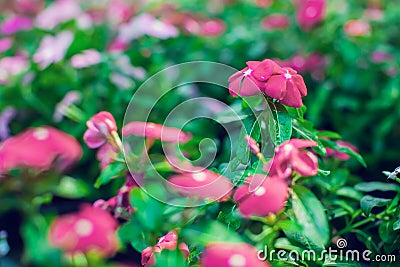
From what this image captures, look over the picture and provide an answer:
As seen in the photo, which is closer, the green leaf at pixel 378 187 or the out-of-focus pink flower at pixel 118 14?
the green leaf at pixel 378 187

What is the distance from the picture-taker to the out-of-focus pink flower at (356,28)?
2357 millimetres

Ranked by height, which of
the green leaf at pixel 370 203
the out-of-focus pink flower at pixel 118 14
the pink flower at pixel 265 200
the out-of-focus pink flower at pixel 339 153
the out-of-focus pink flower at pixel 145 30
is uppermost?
the pink flower at pixel 265 200

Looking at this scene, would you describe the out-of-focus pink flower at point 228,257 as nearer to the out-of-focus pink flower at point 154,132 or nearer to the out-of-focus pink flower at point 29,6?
the out-of-focus pink flower at point 154,132

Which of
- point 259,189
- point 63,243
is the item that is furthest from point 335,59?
point 63,243

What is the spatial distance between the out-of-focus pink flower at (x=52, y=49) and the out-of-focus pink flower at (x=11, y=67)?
2.0 inches

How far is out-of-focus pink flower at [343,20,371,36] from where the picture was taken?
2.36 metres

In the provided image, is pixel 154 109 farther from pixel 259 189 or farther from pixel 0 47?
pixel 259 189

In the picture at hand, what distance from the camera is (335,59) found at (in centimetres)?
235

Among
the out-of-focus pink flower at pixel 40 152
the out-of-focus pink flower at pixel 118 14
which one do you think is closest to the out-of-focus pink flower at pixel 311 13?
the out-of-focus pink flower at pixel 118 14

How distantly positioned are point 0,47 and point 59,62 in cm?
38

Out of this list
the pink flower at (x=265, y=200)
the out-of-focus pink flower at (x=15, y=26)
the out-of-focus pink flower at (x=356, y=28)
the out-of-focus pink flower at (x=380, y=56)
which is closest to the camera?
the pink flower at (x=265, y=200)

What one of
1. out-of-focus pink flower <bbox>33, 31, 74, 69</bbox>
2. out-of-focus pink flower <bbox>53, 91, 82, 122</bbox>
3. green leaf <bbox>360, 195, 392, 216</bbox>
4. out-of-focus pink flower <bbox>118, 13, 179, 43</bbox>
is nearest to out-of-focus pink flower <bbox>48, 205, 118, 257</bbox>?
green leaf <bbox>360, 195, 392, 216</bbox>

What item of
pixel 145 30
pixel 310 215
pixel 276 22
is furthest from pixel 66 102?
pixel 310 215

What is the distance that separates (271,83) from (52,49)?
4.26 feet
